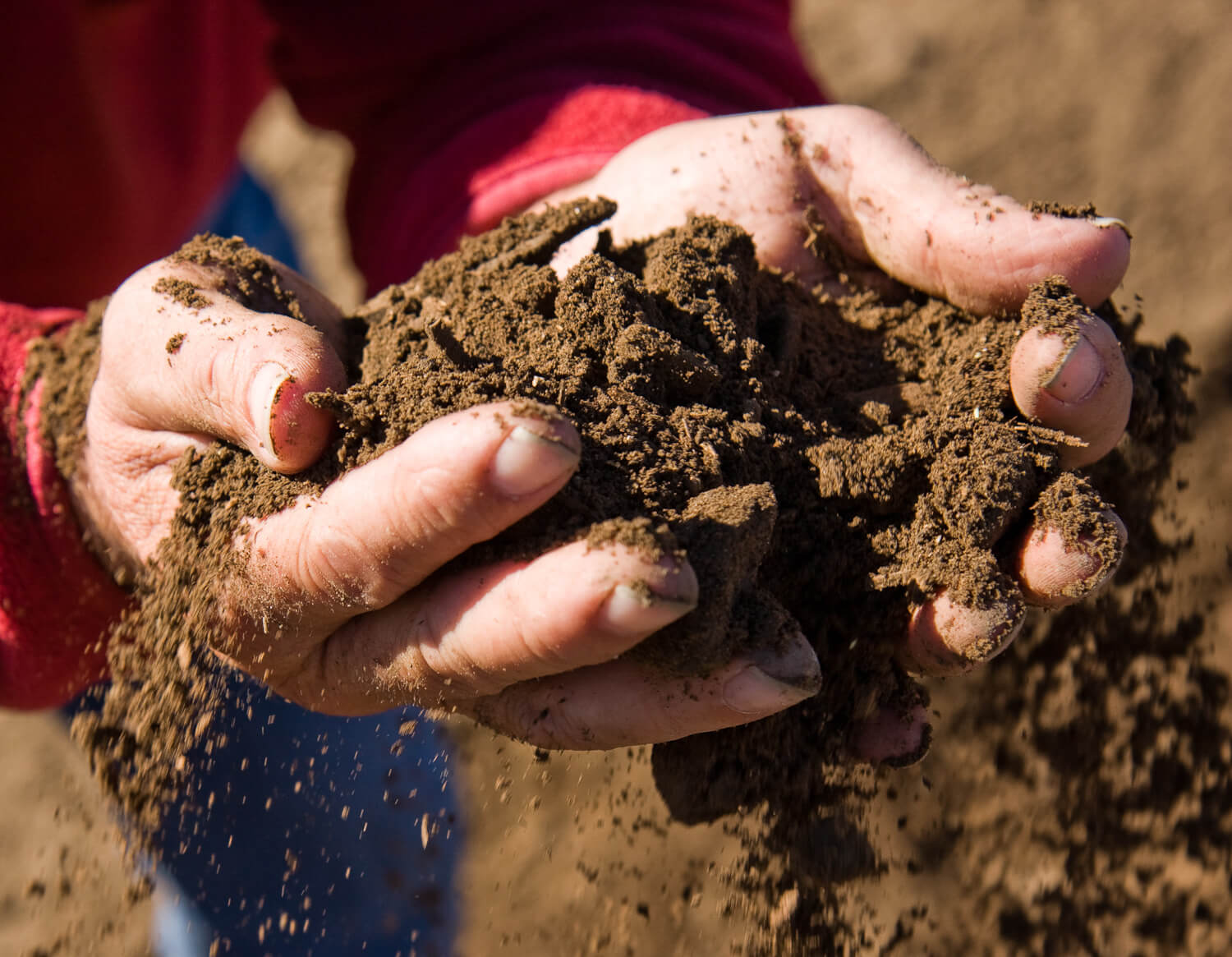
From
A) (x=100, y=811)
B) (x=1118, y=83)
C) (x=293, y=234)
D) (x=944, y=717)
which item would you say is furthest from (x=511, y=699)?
(x=1118, y=83)

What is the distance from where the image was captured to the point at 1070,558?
1355 millimetres

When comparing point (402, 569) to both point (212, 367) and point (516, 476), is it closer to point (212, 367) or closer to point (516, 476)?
point (516, 476)

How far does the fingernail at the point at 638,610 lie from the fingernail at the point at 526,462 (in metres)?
0.15

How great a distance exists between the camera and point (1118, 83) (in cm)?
350

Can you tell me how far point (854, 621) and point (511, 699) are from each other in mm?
533

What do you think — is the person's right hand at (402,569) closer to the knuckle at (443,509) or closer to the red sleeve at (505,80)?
the knuckle at (443,509)

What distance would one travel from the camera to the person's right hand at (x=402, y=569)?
1.07m

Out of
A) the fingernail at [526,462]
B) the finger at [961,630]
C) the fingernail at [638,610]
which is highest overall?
the fingernail at [526,462]

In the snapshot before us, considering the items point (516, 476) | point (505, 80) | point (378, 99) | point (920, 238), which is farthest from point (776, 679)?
point (378, 99)

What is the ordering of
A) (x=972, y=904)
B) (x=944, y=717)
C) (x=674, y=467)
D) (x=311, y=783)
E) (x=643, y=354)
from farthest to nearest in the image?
(x=944, y=717)
(x=972, y=904)
(x=311, y=783)
(x=643, y=354)
(x=674, y=467)

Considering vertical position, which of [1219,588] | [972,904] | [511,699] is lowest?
[972,904]

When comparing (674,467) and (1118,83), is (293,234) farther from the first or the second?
(1118,83)

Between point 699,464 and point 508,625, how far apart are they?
0.34 metres

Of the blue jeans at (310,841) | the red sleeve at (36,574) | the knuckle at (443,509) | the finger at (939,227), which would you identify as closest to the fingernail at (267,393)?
the knuckle at (443,509)
